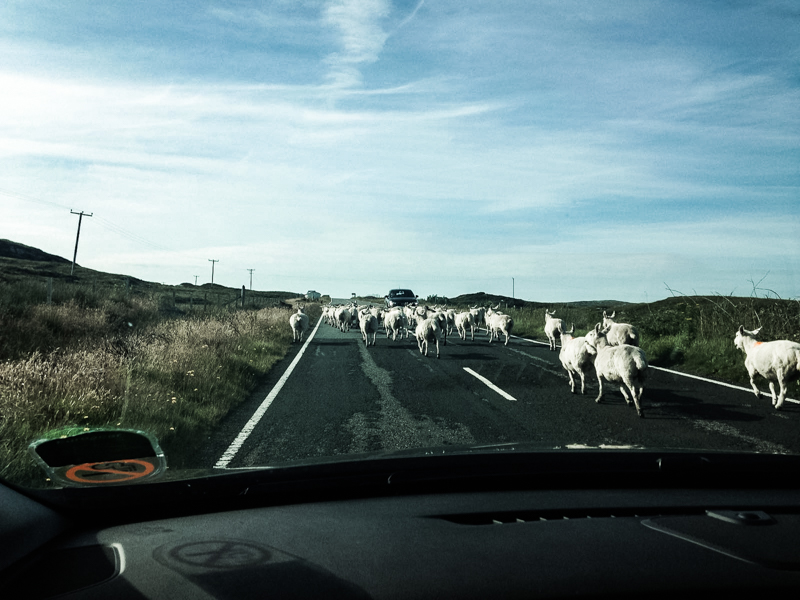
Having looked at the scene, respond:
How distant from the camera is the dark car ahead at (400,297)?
41500 mm

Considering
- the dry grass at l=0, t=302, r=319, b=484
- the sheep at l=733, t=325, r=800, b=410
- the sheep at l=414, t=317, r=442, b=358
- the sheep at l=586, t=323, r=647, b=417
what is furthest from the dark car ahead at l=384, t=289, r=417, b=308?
the sheep at l=586, t=323, r=647, b=417

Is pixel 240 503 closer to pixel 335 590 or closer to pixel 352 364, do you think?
pixel 335 590

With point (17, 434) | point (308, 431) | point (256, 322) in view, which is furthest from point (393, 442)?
point (256, 322)

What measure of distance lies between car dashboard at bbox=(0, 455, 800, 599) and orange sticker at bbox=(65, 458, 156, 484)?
16 centimetres

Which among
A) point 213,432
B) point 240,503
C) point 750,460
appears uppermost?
point 750,460

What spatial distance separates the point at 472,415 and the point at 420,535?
18.6 feet

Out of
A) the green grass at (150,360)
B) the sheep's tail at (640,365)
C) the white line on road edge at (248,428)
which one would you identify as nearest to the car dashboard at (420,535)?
the white line on road edge at (248,428)

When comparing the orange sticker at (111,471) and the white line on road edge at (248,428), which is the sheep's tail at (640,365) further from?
the orange sticker at (111,471)

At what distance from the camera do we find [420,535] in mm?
2102

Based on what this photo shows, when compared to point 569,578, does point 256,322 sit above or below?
above

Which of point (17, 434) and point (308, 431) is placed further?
point (308, 431)

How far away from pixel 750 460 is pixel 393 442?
3.90 metres

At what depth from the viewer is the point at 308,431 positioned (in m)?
6.75

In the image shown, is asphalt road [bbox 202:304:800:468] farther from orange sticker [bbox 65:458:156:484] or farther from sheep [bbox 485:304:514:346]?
sheep [bbox 485:304:514:346]
